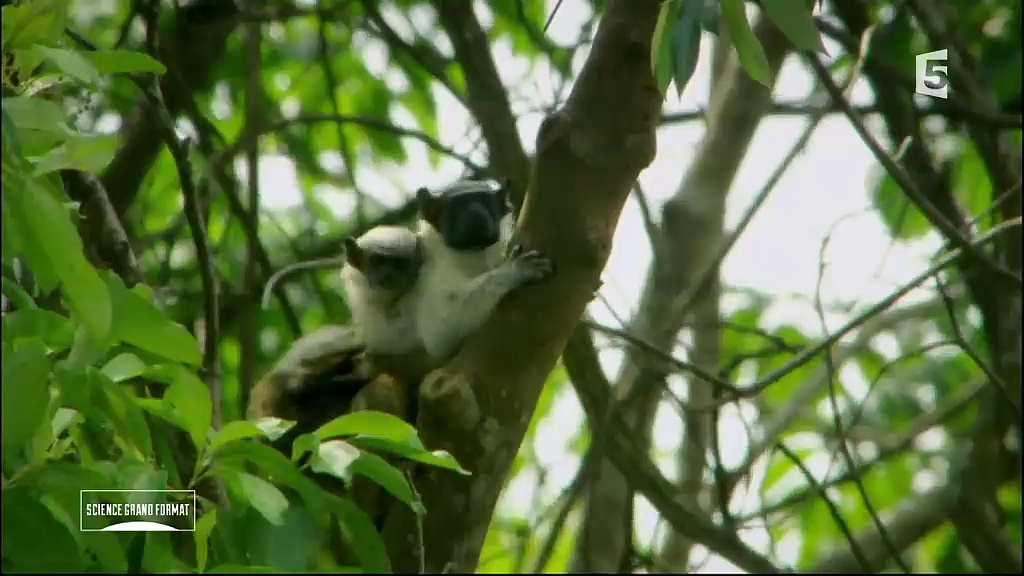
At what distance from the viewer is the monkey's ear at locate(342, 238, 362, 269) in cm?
461

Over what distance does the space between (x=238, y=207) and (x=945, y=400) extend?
3.33 meters

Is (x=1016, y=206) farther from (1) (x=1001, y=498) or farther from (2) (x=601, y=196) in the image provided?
(2) (x=601, y=196)

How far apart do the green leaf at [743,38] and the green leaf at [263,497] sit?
2.93ft

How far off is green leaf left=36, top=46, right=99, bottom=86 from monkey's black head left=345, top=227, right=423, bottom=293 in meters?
2.91

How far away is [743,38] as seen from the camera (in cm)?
186

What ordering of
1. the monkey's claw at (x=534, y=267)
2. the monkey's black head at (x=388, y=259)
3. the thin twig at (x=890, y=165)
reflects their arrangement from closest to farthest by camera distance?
the monkey's claw at (x=534, y=267) → the thin twig at (x=890, y=165) → the monkey's black head at (x=388, y=259)

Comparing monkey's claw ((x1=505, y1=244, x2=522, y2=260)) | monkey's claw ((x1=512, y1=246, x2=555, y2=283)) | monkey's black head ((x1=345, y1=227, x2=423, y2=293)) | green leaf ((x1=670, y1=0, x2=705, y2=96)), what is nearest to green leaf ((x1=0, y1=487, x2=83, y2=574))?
green leaf ((x1=670, y1=0, x2=705, y2=96))

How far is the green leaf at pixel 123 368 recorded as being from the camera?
1.89 meters

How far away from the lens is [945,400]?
5891mm

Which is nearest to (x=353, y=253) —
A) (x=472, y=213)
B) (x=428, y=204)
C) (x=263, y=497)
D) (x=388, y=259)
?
(x=388, y=259)

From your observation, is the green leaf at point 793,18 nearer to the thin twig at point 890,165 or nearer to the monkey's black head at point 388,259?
the thin twig at point 890,165

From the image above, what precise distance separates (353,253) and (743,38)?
2914mm

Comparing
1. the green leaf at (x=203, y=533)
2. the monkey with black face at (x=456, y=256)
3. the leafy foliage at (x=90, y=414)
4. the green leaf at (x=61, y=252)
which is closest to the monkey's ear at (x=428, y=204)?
the monkey with black face at (x=456, y=256)

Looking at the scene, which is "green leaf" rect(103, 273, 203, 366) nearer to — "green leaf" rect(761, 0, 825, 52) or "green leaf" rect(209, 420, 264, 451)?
"green leaf" rect(209, 420, 264, 451)
